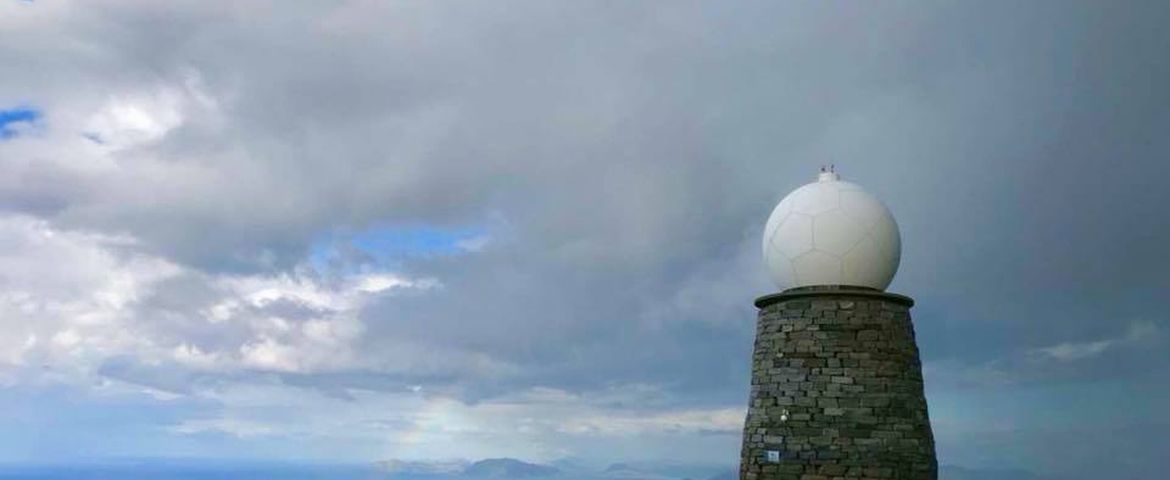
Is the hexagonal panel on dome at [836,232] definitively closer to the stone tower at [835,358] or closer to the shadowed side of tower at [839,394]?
the stone tower at [835,358]

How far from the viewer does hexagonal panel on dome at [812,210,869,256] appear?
1962cm

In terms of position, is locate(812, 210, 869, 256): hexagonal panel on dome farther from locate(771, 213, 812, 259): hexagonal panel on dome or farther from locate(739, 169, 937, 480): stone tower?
locate(771, 213, 812, 259): hexagonal panel on dome

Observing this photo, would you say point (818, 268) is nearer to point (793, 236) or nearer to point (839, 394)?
point (793, 236)

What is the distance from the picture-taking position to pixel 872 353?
1917 cm

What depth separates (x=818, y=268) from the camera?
19719mm

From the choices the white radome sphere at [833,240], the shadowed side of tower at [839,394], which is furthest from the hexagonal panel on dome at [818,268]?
the shadowed side of tower at [839,394]

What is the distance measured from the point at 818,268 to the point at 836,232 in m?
0.77

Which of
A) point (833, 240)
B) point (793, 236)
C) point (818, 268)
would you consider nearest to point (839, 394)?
point (818, 268)

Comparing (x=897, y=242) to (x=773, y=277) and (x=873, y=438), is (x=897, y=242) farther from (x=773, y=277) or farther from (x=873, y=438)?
(x=873, y=438)

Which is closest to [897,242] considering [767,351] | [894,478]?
[767,351]

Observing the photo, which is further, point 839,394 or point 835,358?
point 835,358

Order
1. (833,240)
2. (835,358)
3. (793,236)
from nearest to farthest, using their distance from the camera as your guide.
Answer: (835,358) < (833,240) < (793,236)

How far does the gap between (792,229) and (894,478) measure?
16.4 feet

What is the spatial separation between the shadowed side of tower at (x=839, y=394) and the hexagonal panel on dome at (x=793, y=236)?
0.78m
